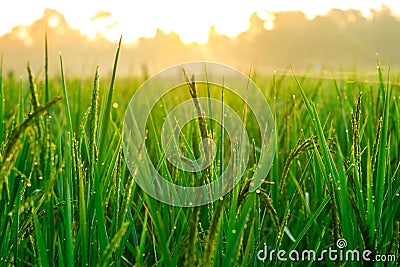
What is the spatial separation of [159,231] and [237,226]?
0.42ft

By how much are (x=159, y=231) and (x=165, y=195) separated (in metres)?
0.30

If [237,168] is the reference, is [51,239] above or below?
below

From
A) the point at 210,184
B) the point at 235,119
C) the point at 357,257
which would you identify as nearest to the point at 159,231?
the point at 210,184

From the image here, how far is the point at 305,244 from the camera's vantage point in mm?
1260

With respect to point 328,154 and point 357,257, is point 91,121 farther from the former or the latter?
point 357,257

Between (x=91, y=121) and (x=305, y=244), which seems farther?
(x=305, y=244)

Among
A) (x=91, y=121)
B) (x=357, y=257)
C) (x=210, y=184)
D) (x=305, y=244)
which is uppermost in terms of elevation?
(x=91, y=121)

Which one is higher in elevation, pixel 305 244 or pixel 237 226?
pixel 237 226

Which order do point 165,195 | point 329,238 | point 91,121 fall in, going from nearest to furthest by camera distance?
point 91,121, point 165,195, point 329,238

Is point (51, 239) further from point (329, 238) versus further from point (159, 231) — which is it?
point (329, 238)

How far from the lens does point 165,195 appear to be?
3.64ft

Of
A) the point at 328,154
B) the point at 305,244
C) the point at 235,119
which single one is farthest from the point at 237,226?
the point at 235,119

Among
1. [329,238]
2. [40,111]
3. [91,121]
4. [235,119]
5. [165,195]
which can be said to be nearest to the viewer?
[40,111]

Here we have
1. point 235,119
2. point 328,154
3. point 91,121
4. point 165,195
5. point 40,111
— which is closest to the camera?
point 40,111
